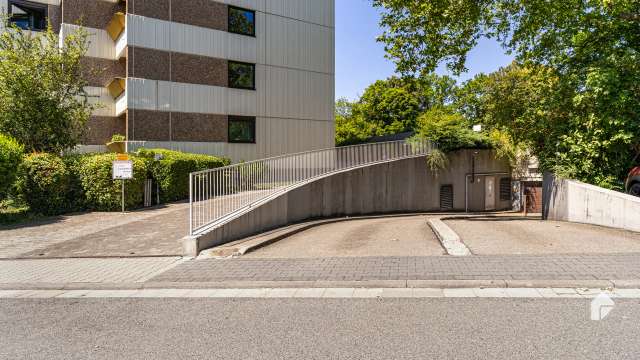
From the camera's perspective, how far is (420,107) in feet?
157

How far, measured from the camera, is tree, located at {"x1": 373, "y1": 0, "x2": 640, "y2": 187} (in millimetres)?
11430

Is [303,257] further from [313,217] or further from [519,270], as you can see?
[313,217]

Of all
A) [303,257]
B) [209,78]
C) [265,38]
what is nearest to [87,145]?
[209,78]

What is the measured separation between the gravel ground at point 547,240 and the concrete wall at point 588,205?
584 millimetres

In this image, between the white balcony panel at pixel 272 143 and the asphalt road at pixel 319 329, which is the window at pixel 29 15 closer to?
the white balcony panel at pixel 272 143

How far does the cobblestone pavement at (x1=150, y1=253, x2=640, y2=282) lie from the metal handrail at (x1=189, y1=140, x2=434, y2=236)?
1.70 meters

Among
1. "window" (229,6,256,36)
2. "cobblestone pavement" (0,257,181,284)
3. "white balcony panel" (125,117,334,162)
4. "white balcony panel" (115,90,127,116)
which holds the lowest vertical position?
"cobblestone pavement" (0,257,181,284)

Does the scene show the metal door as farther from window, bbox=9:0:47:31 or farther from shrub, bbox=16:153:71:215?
window, bbox=9:0:47:31

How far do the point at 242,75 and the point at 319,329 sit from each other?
18182 mm

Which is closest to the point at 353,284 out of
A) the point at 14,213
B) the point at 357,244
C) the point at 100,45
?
the point at 357,244

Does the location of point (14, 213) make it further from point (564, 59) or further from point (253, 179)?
point (564, 59)

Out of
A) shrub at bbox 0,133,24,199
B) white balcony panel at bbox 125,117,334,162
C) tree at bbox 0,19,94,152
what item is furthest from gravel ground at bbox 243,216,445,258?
tree at bbox 0,19,94,152

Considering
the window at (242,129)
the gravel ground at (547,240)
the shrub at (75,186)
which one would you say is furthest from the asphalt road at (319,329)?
the window at (242,129)

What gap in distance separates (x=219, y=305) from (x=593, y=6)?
15.1 metres
